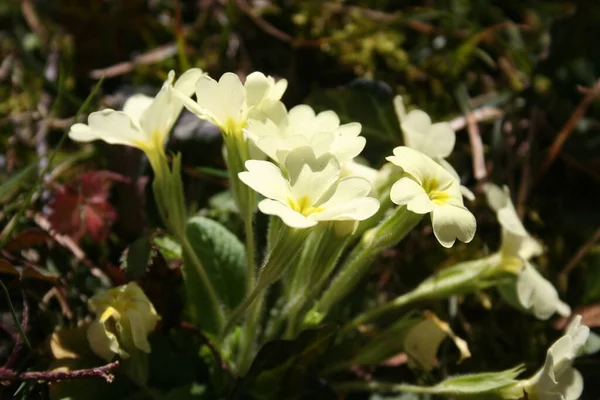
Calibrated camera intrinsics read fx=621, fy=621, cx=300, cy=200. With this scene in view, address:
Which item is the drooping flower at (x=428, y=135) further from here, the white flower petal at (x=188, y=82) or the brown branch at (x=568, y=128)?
the brown branch at (x=568, y=128)

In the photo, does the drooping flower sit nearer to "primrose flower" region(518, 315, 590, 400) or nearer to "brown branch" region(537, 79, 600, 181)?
"primrose flower" region(518, 315, 590, 400)

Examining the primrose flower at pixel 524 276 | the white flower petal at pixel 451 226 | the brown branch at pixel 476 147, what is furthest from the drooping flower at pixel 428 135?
the brown branch at pixel 476 147

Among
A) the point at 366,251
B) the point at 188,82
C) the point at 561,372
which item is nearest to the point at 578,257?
the point at 561,372

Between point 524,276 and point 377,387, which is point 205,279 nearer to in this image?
point 377,387

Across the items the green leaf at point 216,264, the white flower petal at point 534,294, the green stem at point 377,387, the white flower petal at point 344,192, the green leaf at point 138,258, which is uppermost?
the white flower petal at point 344,192

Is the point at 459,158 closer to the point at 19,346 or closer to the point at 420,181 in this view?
the point at 420,181

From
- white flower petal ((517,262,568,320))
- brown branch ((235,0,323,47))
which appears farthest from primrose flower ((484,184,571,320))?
brown branch ((235,0,323,47))
